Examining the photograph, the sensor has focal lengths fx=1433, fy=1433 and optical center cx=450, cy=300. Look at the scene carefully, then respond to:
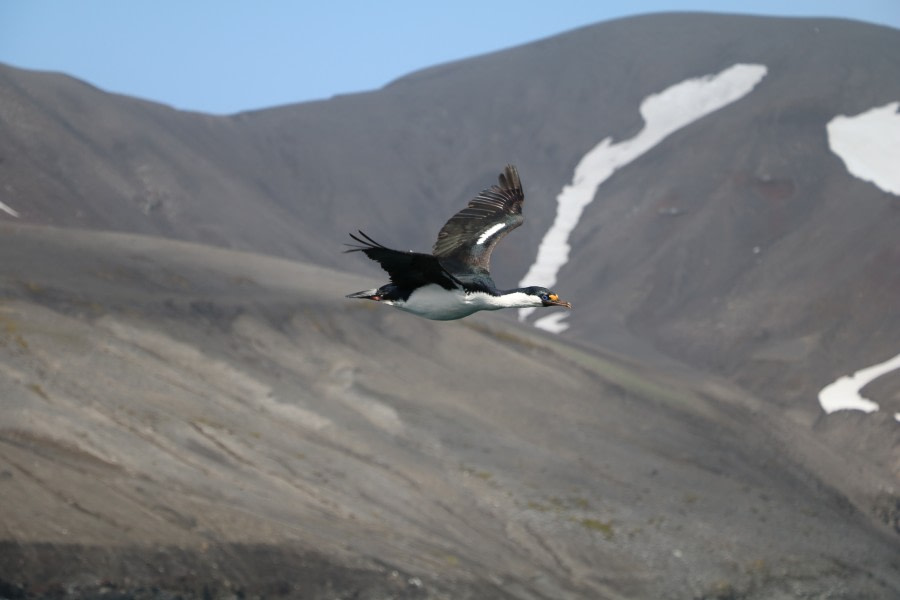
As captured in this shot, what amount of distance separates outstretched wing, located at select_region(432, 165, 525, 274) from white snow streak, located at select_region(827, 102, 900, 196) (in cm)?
8514

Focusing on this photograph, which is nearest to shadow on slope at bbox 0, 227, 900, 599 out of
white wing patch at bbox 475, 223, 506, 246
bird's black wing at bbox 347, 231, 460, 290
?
white wing patch at bbox 475, 223, 506, 246

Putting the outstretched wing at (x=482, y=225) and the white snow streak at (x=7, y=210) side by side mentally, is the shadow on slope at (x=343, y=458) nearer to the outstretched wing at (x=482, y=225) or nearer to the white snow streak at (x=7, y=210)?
the white snow streak at (x=7, y=210)

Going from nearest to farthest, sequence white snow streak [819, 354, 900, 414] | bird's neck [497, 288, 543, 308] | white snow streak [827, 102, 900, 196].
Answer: bird's neck [497, 288, 543, 308] → white snow streak [819, 354, 900, 414] → white snow streak [827, 102, 900, 196]

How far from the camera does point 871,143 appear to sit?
114 metres

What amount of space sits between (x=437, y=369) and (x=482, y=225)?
Answer: 4124 centimetres

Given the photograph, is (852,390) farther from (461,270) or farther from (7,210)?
(461,270)

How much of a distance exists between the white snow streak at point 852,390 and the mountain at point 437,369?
36.9 inches

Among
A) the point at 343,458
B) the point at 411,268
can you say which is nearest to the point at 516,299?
the point at 411,268

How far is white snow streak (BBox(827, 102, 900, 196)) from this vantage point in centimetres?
A: 10894

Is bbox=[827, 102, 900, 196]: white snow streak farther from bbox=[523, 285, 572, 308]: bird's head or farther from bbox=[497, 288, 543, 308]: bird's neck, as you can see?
bbox=[497, 288, 543, 308]: bird's neck

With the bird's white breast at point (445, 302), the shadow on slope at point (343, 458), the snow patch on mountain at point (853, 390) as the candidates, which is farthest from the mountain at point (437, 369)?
the bird's white breast at point (445, 302)

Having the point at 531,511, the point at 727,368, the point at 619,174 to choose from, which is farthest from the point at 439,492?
the point at 619,174

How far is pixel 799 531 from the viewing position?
6016 cm

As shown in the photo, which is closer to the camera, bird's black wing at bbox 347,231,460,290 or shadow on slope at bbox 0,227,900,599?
bird's black wing at bbox 347,231,460,290
